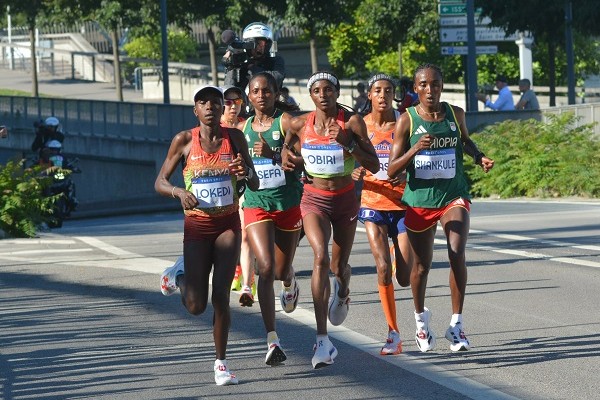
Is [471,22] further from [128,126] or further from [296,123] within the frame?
[296,123]

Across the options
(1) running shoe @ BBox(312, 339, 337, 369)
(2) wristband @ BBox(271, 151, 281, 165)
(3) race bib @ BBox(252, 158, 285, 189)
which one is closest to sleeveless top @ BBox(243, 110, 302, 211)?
(3) race bib @ BBox(252, 158, 285, 189)

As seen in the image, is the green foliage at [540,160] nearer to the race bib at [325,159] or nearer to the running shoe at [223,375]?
the race bib at [325,159]

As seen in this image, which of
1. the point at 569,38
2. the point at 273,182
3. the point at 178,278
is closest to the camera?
the point at 178,278

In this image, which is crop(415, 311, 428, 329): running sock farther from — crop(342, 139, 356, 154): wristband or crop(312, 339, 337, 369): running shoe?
crop(342, 139, 356, 154): wristband

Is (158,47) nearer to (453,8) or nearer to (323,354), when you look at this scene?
(453,8)

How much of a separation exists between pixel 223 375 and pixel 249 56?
5.46 meters

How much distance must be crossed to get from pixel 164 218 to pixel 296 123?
17.4 m

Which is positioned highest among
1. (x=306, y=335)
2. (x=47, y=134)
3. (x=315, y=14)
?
(x=315, y=14)

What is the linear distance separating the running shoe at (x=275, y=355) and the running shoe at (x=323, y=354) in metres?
0.20

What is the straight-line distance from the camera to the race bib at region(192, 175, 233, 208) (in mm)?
9227

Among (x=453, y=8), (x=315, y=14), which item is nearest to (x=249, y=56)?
(x=453, y=8)

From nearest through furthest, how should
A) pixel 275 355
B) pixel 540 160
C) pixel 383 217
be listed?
pixel 275 355 < pixel 383 217 < pixel 540 160

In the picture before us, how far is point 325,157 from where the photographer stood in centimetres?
1010

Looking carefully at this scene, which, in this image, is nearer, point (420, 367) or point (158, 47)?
point (420, 367)
